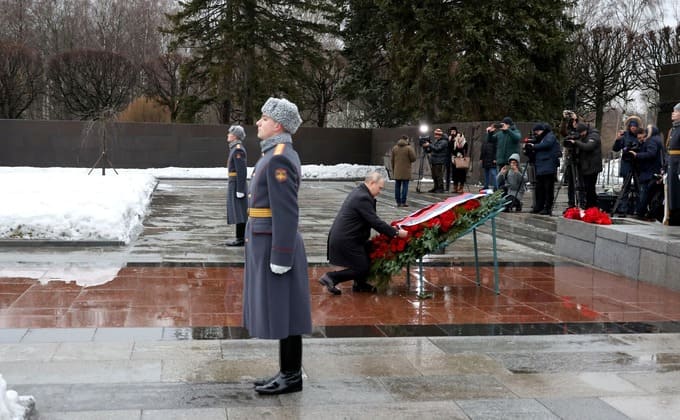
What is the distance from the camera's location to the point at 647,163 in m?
13.4

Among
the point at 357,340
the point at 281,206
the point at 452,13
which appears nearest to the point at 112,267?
the point at 357,340

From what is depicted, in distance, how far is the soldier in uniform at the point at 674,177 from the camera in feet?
35.2

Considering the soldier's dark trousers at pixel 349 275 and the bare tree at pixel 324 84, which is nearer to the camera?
the soldier's dark trousers at pixel 349 275

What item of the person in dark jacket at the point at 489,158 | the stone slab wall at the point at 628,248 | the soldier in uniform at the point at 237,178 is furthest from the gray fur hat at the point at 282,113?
the person in dark jacket at the point at 489,158

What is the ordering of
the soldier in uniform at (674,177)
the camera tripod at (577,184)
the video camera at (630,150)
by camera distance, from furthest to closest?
the camera tripod at (577,184) < the video camera at (630,150) < the soldier in uniform at (674,177)

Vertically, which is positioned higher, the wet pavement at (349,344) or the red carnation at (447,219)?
the red carnation at (447,219)

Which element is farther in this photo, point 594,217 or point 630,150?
point 630,150

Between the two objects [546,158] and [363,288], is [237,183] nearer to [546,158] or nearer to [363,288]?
[363,288]

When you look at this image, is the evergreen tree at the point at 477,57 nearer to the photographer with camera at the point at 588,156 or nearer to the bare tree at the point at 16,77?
the bare tree at the point at 16,77

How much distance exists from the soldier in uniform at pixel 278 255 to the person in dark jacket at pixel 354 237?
3.18 metres

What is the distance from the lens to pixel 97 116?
109 ft

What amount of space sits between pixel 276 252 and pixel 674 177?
25.0ft

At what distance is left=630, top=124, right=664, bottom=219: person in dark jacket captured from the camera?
13219 mm

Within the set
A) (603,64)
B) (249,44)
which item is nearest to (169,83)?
(249,44)
